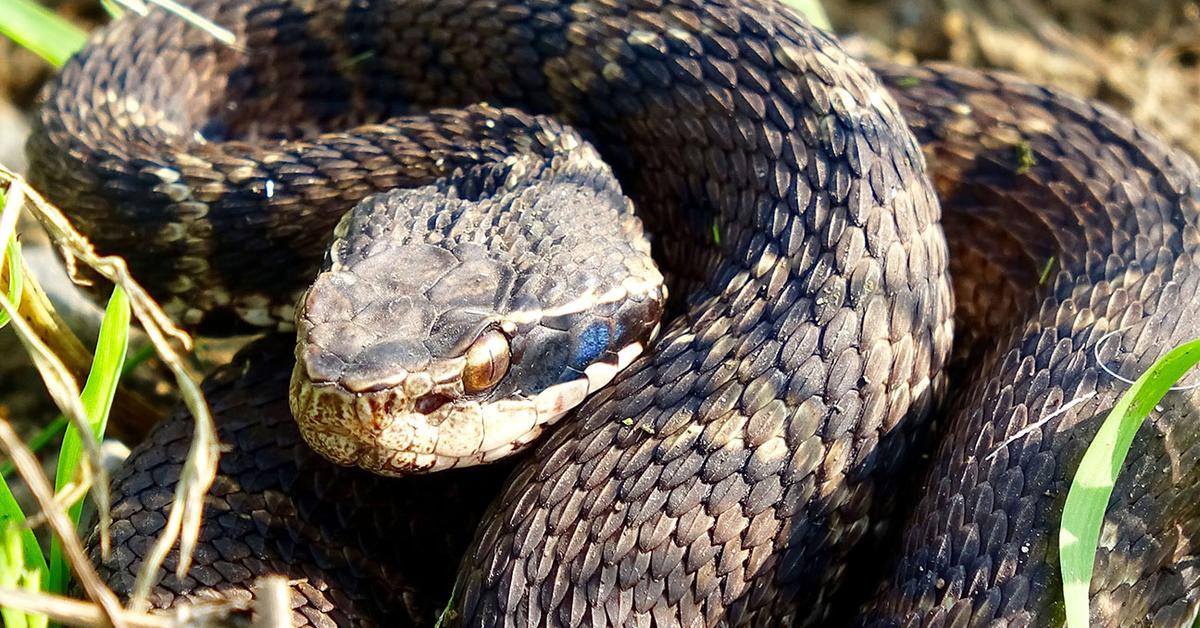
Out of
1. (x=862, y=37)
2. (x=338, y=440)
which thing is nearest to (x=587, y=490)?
(x=338, y=440)

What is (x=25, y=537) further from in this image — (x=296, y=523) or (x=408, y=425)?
(x=408, y=425)

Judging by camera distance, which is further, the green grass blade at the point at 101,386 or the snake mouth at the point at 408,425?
the green grass blade at the point at 101,386

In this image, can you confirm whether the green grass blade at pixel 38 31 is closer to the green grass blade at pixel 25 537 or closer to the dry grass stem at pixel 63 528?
the green grass blade at pixel 25 537

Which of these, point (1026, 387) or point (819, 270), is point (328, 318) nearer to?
point (819, 270)

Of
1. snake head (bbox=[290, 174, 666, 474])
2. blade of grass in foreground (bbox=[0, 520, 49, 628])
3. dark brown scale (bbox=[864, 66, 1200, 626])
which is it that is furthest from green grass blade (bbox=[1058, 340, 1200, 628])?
blade of grass in foreground (bbox=[0, 520, 49, 628])

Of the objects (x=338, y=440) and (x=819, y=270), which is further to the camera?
(x=819, y=270)

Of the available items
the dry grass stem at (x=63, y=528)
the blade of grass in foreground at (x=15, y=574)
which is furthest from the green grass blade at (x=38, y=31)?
the dry grass stem at (x=63, y=528)
